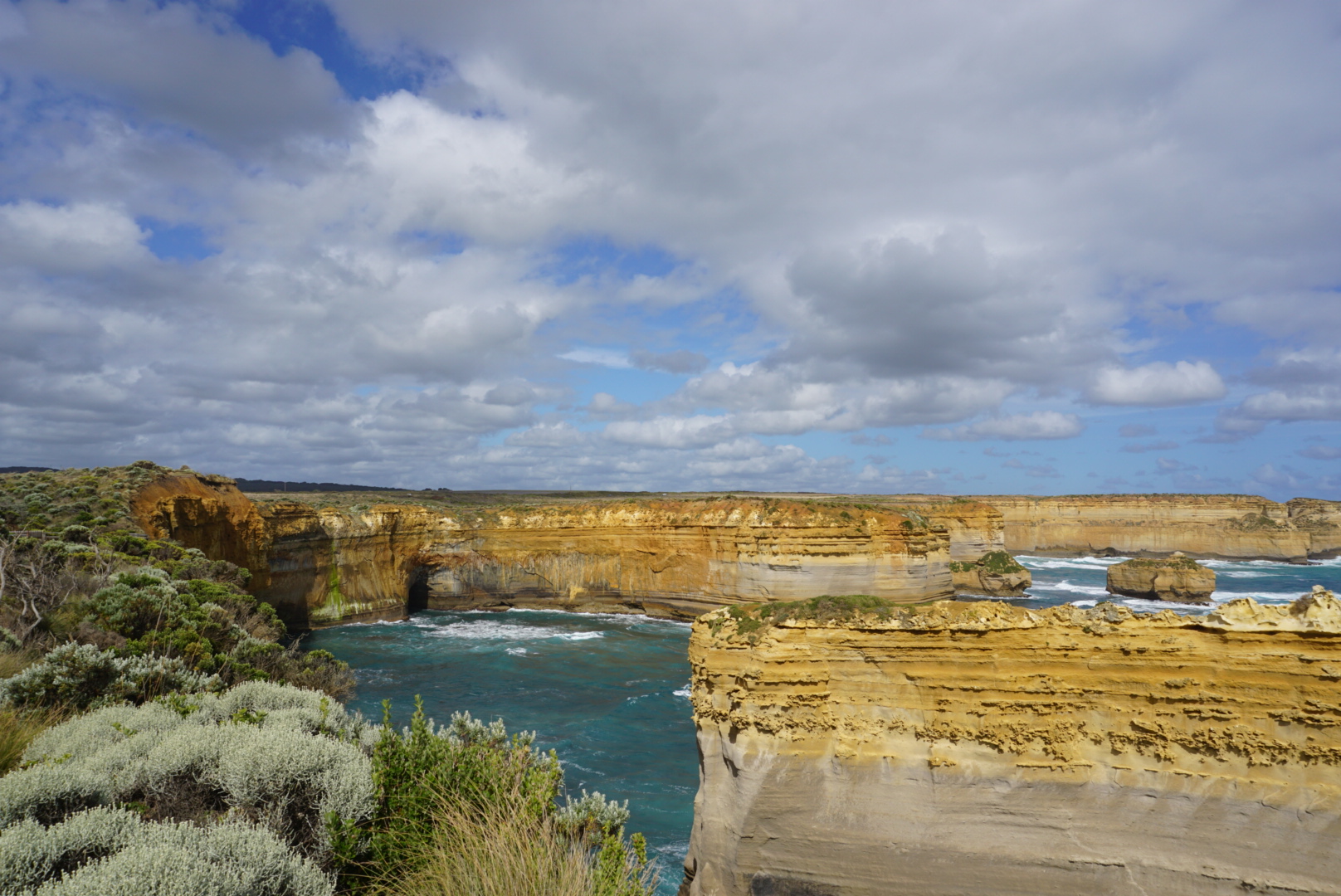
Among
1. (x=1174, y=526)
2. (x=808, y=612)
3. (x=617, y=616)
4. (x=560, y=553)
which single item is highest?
(x=808, y=612)

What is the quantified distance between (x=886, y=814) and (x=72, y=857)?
30.2 feet

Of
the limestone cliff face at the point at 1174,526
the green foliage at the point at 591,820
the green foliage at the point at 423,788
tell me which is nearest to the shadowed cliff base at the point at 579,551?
the green foliage at the point at 591,820

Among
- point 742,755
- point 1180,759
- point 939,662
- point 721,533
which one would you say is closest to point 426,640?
point 721,533

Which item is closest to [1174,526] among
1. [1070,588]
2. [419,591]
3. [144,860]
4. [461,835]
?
[1070,588]

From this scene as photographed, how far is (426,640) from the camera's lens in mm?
33750

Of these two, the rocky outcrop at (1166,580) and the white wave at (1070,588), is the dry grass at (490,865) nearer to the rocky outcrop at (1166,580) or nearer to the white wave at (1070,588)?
the rocky outcrop at (1166,580)

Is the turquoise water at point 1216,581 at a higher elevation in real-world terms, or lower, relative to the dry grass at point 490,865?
lower

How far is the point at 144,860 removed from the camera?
3.45 meters

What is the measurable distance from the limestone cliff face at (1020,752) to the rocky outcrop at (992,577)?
39.4 meters

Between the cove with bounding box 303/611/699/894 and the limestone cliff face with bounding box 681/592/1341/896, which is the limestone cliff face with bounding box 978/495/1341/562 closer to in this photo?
the cove with bounding box 303/611/699/894

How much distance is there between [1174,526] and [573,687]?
3258 inches

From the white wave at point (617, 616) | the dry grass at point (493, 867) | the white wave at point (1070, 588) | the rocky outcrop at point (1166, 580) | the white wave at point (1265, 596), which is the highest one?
the dry grass at point (493, 867)

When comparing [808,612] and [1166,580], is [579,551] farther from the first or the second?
[1166,580]

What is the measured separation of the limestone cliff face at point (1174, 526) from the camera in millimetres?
73688
